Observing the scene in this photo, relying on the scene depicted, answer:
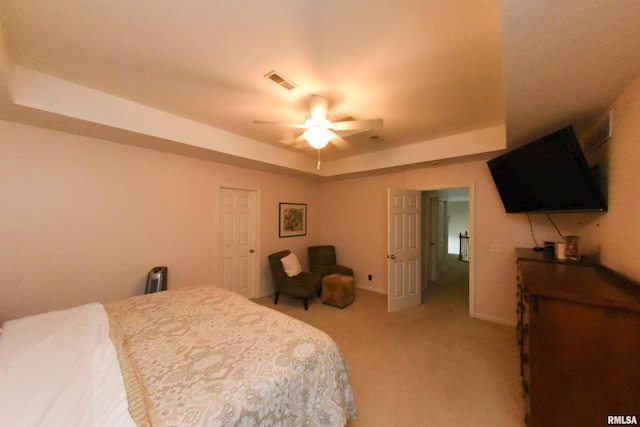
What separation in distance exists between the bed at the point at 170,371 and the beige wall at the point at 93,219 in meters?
1.01

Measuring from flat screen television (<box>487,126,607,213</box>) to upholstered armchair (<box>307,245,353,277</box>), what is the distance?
274 centimetres

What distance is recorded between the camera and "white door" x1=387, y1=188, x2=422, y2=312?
345 cm

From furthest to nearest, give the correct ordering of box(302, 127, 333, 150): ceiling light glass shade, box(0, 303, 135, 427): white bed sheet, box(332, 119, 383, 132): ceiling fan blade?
box(302, 127, 333, 150): ceiling light glass shade, box(332, 119, 383, 132): ceiling fan blade, box(0, 303, 135, 427): white bed sheet

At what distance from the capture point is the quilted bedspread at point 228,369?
923 millimetres

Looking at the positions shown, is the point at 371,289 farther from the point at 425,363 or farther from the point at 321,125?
the point at 321,125

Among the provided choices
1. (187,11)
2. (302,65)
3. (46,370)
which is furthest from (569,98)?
(46,370)

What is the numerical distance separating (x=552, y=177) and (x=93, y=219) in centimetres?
457

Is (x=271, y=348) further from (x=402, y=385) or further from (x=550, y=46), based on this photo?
(x=550, y=46)

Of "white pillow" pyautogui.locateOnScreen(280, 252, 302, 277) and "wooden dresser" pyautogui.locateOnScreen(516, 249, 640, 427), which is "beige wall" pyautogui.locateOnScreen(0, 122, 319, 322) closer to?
"white pillow" pyautogui.locateOnScreen(280, 252, 302, 277)

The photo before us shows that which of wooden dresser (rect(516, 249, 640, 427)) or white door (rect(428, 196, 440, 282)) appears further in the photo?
white door (rect(428, 196, 440, 282))

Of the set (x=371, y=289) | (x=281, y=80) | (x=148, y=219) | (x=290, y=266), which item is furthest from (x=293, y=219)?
(x=281, y=80)

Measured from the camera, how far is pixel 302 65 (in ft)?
5.57

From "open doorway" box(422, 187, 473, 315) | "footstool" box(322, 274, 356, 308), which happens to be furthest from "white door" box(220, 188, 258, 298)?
"open doorway" box(422, 187, 473, 315)

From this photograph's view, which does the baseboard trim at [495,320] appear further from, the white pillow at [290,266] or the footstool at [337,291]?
the white pillow at [290,266]
